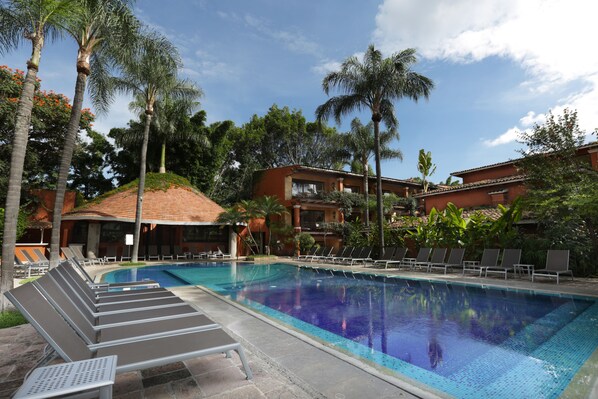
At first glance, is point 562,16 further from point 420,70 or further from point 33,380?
point 33,380

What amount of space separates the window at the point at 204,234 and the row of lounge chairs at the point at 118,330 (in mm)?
23720

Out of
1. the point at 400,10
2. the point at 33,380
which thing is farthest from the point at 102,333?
the point at 400,10

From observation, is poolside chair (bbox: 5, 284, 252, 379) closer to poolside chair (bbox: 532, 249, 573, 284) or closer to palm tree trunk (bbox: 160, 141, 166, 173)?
poolside chair (bbox: 532, 249, 573, 284)

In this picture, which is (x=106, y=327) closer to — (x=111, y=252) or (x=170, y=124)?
(x=111, y=252)

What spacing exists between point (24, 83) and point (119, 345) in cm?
713

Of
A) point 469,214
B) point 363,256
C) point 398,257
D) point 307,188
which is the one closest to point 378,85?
point 469,214

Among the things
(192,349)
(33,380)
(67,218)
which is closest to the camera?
(33,380)

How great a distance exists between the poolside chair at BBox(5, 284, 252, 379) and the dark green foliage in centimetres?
1275

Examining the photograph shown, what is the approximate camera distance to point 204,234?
28.1m

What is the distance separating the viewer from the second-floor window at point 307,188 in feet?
101

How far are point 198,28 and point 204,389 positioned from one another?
15.6 metres

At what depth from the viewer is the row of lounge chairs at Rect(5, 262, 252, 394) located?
2631 mm

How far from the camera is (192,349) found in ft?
9.98

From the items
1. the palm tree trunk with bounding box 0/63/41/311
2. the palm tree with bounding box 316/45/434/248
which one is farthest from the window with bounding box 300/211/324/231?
the palm tree trunk with bounding box 0/63/41/311
